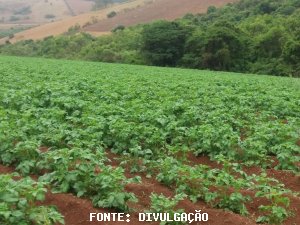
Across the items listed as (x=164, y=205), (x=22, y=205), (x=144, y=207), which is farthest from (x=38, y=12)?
(x=22, y=205)

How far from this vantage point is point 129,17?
10288cm

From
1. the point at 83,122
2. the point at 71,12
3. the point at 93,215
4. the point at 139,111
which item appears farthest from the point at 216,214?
the point at 71,12

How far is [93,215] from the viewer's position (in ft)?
17.5

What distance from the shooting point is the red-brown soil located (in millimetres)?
93688

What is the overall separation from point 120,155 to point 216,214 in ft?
9.55

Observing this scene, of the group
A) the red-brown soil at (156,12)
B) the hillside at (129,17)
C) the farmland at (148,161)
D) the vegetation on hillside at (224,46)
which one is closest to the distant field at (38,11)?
the hillside at (129,17)

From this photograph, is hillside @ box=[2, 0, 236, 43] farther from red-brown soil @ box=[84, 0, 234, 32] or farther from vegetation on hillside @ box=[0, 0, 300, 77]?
vegetation on hillside @ box=[0, 0, 300, 77]

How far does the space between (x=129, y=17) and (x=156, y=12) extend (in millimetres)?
6087

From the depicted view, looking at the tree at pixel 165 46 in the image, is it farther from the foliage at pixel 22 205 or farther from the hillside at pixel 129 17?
the foliage at pixel 22 205

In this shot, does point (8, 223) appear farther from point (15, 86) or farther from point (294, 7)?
point (294, 7)

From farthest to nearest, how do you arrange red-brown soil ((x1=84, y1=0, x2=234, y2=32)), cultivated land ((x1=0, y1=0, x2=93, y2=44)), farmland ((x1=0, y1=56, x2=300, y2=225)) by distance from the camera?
cultivated land ((x1=0, y1=0, x2=93, y2=44)), red-brown soil ((x1=84, y1=0, x2=234, y2=32)), farmland ((x1=0, y1=56, x2=300, y2=225))

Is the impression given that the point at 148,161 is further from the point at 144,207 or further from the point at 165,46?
the point at 165,46

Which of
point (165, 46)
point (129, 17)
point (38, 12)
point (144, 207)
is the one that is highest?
point (38, 12)

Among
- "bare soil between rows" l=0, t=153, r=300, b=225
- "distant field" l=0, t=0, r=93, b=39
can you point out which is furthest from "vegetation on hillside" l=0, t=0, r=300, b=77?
"distant field" l=0, t=0, r=93, b=39
